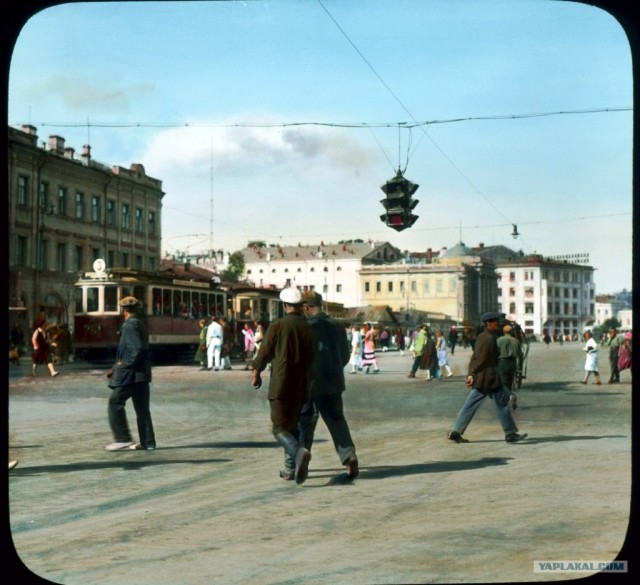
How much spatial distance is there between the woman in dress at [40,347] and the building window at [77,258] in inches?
14.2

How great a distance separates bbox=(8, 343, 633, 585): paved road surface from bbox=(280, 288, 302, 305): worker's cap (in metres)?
0.67

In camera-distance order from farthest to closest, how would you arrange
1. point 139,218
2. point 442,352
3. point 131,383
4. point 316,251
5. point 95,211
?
1. point 442,352
2. point 131,383
3. point 316,251
4. point 95,211
5. point 139,218

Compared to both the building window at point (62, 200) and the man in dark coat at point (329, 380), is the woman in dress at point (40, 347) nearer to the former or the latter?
the building window at point (62, 200)

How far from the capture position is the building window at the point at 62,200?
539 centimetres

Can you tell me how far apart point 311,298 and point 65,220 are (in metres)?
1.54

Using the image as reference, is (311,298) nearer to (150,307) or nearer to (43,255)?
(150,307)

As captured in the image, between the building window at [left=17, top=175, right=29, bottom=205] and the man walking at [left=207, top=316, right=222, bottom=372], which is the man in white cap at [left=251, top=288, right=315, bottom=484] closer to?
the man walking at [left=207, top=316, right=222, bottom=372]

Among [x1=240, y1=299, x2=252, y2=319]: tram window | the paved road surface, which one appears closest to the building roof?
[x1=240, y1=299, x2=252, y2=319]: tram window

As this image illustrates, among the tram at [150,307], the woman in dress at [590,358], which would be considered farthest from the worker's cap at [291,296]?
the woman in dress at [590,358]

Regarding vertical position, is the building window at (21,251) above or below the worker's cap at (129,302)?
above

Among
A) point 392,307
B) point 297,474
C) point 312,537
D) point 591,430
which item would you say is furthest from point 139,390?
point 591,430
